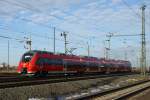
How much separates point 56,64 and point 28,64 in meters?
5.45

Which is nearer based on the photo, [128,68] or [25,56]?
[25,56]

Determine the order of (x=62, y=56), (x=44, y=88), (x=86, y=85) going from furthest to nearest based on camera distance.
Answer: (x=62, y=56)
(x=86, y=85)
(x=44, y=88)

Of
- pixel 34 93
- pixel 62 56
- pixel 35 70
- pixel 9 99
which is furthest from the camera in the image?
pixel 62 56

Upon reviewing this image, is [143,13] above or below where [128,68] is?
above

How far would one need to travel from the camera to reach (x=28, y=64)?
132ft

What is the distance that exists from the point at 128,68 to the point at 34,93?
2495 inches

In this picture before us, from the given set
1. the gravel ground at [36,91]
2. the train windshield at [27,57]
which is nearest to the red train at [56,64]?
the train windshield at [27,57]

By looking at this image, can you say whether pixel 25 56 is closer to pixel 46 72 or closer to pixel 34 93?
pixel 46 72

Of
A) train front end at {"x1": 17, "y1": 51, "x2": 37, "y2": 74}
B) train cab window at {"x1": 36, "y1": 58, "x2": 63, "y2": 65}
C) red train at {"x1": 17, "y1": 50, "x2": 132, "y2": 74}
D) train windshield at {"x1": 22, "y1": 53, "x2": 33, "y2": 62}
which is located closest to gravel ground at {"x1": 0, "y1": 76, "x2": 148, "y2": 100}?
train front end at {"x1": 17, "y1": 51, "x2": 37, "y2": 74}

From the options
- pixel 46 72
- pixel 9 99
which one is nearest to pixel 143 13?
A: pixel 46 72

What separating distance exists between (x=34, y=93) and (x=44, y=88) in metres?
2.07

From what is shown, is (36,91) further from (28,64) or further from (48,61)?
(48,61)

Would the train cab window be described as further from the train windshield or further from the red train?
the train windshield

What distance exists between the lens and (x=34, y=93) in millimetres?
21438
